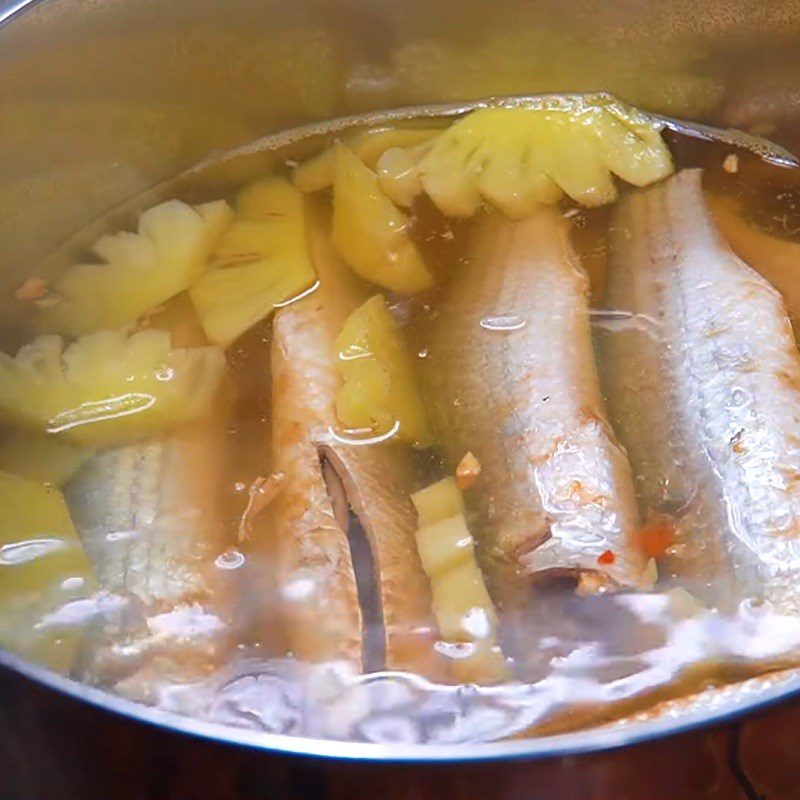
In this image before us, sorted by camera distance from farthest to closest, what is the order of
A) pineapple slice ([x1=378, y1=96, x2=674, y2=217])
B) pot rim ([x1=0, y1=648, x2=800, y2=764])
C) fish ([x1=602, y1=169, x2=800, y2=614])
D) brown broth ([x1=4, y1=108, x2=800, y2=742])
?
pineapple slice ([x1=378, y1=96, x2=674, y2=217]) < fish ([x1=602, y1=169, x2=800, y2=614]) < brown broth ([x1=4, y1=108, x2=800, y2=742]) < pot rim ([x1=0, y1=648, x2=800, y2=764])

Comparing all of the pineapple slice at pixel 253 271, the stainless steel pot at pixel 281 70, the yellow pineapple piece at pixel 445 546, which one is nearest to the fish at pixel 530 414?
the yellow pineapple piece at pixel 445 546

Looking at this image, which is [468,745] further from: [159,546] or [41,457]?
[41,457]

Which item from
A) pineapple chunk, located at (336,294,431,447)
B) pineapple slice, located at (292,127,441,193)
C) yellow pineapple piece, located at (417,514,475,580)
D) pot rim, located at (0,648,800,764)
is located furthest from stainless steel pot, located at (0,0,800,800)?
pot rim, located at (0,648,800,764)

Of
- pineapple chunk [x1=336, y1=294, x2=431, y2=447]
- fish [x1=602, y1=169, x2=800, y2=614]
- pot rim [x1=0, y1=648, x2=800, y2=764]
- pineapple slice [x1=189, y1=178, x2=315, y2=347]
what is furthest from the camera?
pineapple slice [x1=189, y1=178, x2=315, y2=347]

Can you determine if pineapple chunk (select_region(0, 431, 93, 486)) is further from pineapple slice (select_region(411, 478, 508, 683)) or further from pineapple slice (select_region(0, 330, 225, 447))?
pineapple slice (select_region(411, 478, 508, 683))

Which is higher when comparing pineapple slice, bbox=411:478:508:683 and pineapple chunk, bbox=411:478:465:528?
pineapple chunk, bbox=411:478:465:528

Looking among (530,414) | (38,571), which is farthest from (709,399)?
(38,571)
